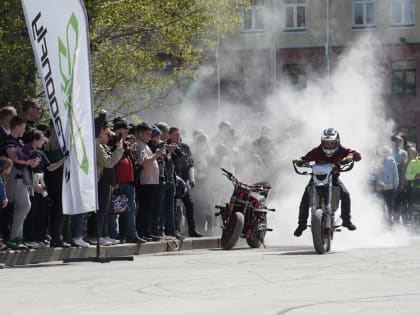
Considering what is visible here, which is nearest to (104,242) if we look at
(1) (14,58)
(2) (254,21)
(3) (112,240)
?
(3) (112,240)

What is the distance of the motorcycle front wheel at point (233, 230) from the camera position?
19.1 metres

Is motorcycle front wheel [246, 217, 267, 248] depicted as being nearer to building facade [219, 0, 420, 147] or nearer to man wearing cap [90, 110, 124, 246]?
man wearing cap [90, 110, 124, 246]

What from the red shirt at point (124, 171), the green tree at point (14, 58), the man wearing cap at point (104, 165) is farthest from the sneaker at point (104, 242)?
the green tree at point (14, 58)

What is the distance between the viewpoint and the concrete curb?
621 inches

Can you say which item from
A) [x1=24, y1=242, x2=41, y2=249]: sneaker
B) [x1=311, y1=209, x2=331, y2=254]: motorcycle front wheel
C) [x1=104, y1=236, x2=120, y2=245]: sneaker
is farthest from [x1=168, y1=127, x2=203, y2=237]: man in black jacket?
[x1=24, y1=242, x2=41, y2=249]: sneaker

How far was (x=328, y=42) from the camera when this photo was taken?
51375 mm

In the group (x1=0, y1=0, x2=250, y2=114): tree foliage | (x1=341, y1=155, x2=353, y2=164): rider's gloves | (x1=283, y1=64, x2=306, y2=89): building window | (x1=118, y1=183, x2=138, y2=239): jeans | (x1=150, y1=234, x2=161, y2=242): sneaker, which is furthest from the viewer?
(x1=283, y1=64, x2=306, y2=89): building window

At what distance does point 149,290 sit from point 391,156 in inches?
663

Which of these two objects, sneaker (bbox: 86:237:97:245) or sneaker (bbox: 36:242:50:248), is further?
sneaker (bbox: 86:237:97:245)

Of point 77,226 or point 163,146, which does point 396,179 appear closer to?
point 163,146

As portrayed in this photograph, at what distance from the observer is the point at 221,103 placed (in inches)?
1857

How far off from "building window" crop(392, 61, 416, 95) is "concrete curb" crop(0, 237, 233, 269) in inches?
1216

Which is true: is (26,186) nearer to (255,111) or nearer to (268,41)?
(255,111)

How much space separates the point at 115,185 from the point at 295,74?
3402 cm
